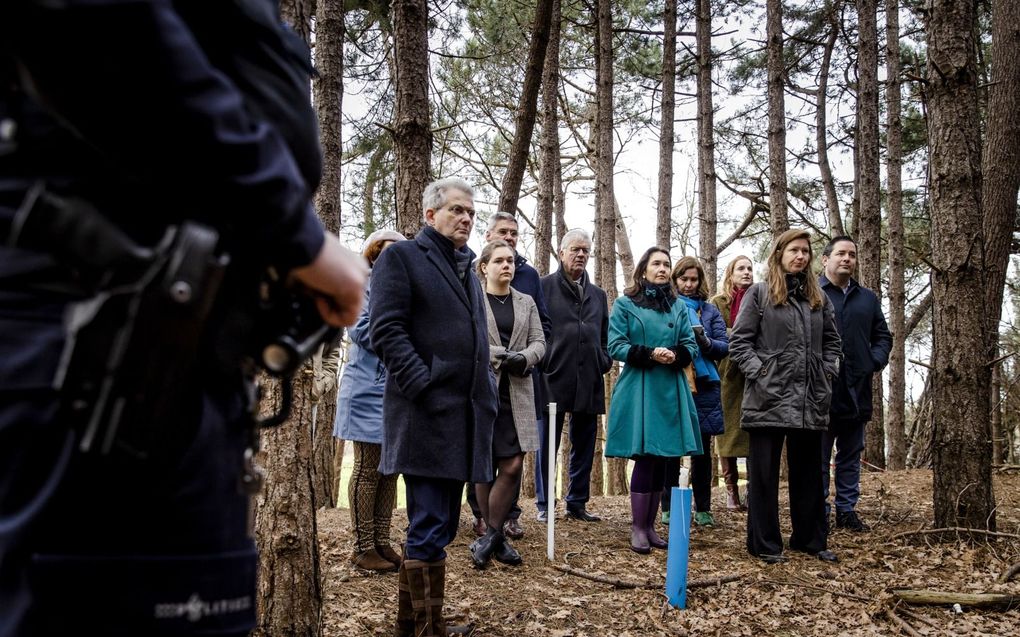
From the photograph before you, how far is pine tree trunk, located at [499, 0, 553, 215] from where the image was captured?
257 inches

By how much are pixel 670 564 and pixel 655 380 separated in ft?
5.78

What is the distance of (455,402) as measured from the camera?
401 cm

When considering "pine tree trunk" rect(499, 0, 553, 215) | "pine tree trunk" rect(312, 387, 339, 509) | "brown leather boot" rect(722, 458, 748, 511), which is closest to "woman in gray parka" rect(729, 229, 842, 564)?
"brown leather boot" rect(722, 458, 748, 511)

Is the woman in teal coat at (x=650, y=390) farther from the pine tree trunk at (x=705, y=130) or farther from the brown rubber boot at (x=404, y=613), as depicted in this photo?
the pine tree trunk at (x=705, y=130)

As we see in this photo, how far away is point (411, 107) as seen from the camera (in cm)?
575

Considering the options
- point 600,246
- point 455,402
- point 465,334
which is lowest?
point 455,402

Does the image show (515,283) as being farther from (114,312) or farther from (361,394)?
(114,312)

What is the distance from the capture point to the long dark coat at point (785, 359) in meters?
5.75

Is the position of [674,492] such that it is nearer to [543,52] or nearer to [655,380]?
[655,380]

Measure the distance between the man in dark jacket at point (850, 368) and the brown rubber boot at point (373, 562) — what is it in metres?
3.93

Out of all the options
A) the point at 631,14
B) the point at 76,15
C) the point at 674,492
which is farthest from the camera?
the point at 631,14

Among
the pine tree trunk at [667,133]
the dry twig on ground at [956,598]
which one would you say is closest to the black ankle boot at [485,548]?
the dry twig on ground at [956,598]

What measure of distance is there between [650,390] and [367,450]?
2.18 metres

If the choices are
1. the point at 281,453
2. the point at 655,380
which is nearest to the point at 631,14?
the point at 655,380
